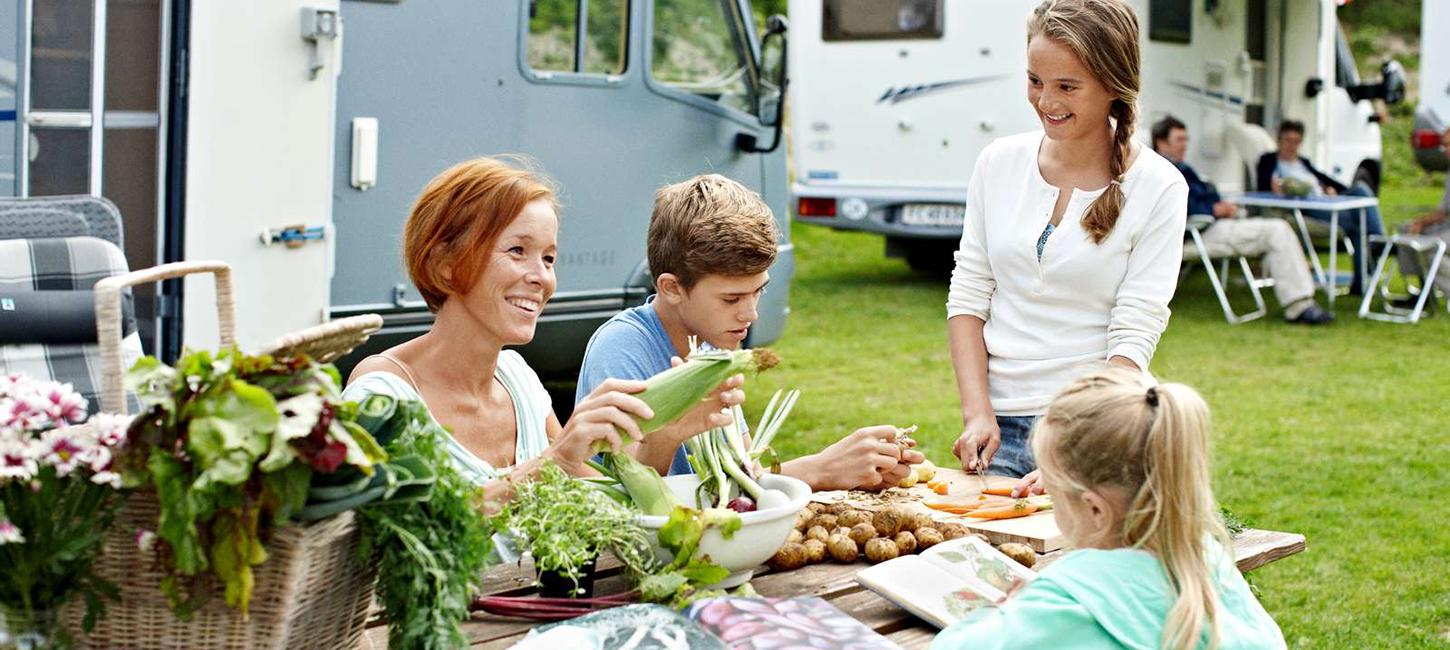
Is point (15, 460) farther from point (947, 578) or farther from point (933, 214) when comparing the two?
point (933, 214)

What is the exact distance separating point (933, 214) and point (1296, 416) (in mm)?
4040

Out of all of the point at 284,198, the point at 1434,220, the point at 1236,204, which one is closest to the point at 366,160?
the point at 284,198

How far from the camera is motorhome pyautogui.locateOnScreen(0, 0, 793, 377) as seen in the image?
183 inches

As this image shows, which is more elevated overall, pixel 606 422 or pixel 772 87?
pixel 772 87

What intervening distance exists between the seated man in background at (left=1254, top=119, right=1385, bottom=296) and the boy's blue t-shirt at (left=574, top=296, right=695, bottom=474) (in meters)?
9.68

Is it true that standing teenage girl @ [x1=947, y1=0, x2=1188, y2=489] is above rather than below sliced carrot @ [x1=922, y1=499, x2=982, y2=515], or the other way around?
above

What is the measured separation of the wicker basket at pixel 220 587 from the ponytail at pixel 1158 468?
2.69 ft

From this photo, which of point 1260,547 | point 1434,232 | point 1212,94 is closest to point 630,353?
point 1260,547

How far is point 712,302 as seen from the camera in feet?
9.09

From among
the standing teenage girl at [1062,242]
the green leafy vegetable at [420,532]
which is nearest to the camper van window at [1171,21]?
the standing teenage girl at [1062,242]

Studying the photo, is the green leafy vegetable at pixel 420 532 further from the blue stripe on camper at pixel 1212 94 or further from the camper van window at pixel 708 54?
the blue stripe on camper at pixel 1212 94

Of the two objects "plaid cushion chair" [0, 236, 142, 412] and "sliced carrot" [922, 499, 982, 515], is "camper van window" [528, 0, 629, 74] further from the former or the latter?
"sliced carrot" [922, 499, 982, 515]

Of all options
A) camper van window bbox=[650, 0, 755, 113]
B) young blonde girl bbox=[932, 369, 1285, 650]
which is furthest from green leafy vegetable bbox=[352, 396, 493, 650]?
camper van window bbox=[650, 0, 755, 113]

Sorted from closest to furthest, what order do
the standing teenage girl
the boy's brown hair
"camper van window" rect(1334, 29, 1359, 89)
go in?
the boy's brown hair, the standing teenage girl, "camper van window" rect(1334, 29, 1359, 89)
